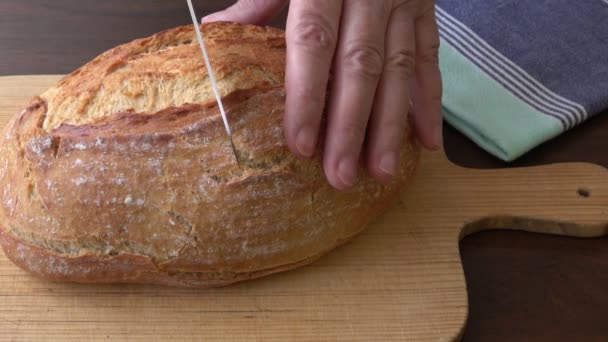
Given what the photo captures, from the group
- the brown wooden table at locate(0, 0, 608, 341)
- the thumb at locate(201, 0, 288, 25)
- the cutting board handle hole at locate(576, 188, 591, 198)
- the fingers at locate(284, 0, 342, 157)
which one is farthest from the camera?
the thumb at locate(201, 0, 288, 25)

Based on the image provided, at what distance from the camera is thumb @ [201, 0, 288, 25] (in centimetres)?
147

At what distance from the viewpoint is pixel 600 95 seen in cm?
155

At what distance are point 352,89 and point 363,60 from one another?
61 millimetres

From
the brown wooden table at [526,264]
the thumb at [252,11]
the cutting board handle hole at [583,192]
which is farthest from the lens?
the thumb at [252,11]

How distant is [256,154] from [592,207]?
747 mm

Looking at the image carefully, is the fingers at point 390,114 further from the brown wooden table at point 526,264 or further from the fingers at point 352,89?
the brown wooden table at point 526,264

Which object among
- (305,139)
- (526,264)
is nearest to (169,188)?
(305,139)

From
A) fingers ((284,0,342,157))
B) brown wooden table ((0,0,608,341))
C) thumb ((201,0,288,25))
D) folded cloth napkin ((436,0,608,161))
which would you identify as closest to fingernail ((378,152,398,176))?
fingers ((284,0,342,157))

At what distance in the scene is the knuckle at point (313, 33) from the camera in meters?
1.08

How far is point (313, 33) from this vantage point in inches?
42.8

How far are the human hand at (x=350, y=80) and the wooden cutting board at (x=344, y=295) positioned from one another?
0.20 m

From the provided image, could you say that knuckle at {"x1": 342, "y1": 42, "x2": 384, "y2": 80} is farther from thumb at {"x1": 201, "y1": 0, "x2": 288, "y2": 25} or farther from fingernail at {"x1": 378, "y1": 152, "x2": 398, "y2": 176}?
thumb at {"x1": 201, "y1": 0, "x2": 288, "y2": 25}

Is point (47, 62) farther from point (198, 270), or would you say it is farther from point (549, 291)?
point (549, 291)

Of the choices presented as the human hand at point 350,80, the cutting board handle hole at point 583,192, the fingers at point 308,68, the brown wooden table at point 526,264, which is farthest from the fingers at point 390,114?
the cutting board handle hole at point 583,192
